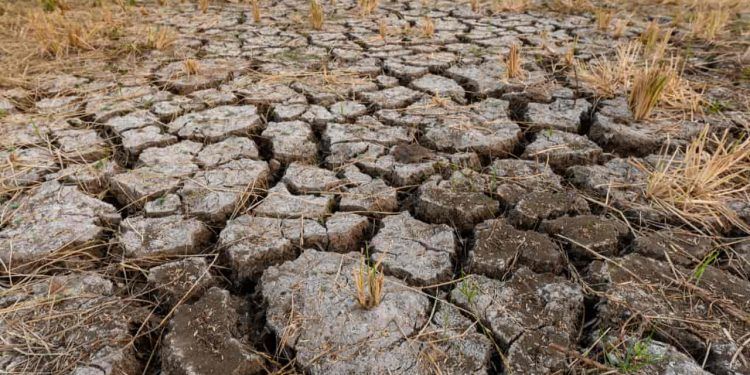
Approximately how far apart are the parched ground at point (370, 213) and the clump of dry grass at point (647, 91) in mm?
22

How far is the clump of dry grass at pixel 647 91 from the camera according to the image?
2.33 m

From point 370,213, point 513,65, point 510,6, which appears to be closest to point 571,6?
point 510,6

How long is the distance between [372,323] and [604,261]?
0.74 metres

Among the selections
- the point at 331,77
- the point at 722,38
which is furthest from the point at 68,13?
the point at 722,38

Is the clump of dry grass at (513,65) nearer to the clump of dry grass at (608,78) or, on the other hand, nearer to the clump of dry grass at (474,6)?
the clump of dry grass at (608,78)

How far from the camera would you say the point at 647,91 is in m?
2.34

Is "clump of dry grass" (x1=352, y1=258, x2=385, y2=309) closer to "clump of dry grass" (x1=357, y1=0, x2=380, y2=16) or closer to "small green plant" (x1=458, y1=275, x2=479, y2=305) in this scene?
"small green plant" (x1=458, y1=275, x2=479, y2=305)

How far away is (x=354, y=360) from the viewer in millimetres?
1238

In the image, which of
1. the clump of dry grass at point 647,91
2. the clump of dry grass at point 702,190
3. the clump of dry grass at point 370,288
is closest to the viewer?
the clump of dry grass at point 370,288

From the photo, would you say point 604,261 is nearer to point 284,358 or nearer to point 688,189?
point 688,189

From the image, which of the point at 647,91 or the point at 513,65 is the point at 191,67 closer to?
the point at 513,65

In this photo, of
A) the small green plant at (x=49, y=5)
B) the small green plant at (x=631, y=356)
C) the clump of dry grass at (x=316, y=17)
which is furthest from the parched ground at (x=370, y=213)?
the small green plant at (x=49, y=5)

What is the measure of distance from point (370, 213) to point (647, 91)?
1496 millimetres

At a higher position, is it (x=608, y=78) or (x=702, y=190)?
(x=608, y=78)
